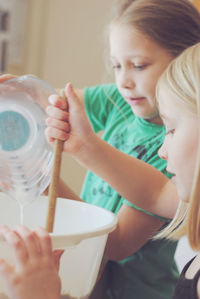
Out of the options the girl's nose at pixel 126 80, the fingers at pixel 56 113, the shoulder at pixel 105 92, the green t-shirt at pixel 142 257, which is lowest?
the green t-shirt at pixel 142 257

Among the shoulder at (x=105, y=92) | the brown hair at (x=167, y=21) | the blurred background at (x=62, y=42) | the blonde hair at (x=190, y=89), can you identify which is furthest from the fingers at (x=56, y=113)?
the blurred background at (x=62, y=42)

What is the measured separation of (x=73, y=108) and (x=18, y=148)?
0.11 metres

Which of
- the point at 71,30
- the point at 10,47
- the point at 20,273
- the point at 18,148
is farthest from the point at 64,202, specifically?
the point at 71,30

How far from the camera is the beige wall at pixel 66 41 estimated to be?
1.83 meters

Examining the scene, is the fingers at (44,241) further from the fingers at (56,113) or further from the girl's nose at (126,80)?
the girl's nose at (126,80)

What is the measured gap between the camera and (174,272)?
884 mm

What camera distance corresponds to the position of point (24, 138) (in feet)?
2.33

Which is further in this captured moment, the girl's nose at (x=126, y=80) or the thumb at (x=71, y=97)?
the girl's nose at (x=126, y=80)

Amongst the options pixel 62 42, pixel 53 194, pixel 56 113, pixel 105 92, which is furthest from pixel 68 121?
pixel 62 42

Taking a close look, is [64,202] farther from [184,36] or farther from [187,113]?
[184,36]

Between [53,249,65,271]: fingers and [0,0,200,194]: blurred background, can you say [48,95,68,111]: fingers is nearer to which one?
[53,249,65,271]: fingers

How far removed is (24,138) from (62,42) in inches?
48.1

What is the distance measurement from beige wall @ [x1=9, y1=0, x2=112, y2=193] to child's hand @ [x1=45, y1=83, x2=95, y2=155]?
1163 millimetres

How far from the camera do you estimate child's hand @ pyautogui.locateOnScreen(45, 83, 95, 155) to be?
0.66 meters
